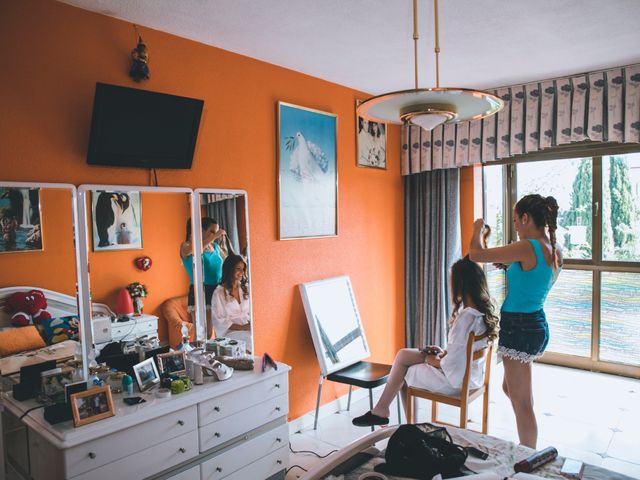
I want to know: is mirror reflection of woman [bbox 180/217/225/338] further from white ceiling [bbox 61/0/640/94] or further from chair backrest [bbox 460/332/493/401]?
chair backrest [bbox 460/332/493/401]

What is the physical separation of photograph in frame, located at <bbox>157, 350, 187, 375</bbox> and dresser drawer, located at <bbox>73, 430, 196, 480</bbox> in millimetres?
318

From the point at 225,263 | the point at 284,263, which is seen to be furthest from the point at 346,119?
the point at 225,263

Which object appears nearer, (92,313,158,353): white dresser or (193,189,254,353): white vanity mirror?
(92,313,158,353): white dresser

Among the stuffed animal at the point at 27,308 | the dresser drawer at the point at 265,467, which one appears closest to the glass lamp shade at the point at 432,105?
the stuffed animal at the point at 27,308

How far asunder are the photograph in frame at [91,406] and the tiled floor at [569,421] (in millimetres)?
1239

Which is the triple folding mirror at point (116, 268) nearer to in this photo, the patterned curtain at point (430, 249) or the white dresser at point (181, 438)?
the white dresser at point (181, 438)

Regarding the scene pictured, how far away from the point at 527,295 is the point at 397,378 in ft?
3.07

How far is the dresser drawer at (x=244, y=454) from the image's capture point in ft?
7.30

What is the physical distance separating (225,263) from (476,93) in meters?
1.78

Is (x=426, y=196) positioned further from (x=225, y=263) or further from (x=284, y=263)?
(x=225, y=263)

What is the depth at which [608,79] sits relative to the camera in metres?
3.38

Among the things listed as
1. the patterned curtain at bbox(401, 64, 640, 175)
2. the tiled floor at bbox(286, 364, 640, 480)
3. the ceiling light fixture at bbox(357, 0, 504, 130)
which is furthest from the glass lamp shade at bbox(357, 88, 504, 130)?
the patterned curtain at bbox(401, 64, 640, 175)

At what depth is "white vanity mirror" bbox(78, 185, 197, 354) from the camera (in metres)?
2.25

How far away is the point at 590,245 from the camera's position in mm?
4074
